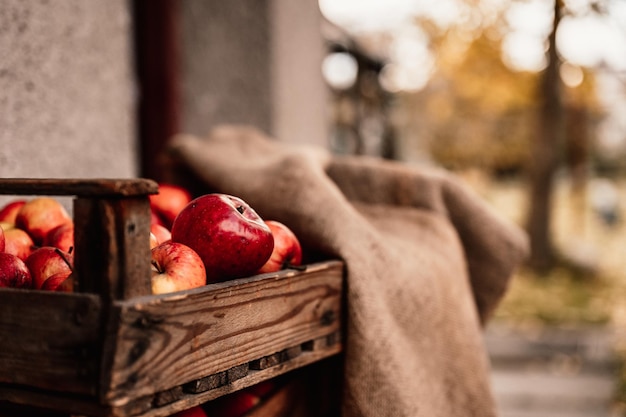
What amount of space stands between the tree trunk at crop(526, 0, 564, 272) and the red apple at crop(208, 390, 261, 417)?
7.67 m

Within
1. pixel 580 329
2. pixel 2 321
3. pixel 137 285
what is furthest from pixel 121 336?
pixel 580 329

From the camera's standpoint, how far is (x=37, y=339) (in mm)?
1162

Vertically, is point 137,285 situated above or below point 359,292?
above

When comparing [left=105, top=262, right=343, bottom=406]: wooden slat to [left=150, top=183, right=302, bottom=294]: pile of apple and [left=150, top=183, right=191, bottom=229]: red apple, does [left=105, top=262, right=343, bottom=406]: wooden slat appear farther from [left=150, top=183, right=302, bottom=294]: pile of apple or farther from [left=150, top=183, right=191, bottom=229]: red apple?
[left=150, top=183, right=191, bottom=229]: red apple

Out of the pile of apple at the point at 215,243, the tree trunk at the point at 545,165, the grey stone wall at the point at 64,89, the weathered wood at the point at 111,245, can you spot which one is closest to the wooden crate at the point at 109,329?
the weathered wood at the point at 111,245

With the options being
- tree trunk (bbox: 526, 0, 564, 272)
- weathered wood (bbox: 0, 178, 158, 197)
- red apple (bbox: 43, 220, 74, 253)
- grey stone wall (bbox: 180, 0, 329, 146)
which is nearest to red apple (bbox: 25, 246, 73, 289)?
red apple (bbox: 43, 220, 74, 253)

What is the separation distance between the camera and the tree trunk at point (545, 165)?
8.83 meters

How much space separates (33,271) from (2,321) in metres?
0.25

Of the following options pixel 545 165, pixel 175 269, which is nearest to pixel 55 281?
pixel 175 269

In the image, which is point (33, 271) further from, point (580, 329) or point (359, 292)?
point (580, 329)

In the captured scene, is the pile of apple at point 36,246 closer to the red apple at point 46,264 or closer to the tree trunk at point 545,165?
the red apple at point 46,264

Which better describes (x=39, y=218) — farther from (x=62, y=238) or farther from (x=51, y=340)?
(x=51, y=340)

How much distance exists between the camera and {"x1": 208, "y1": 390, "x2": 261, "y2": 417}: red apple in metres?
1.65

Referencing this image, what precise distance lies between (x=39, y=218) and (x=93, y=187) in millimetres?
707
